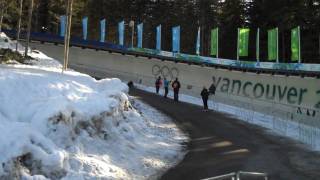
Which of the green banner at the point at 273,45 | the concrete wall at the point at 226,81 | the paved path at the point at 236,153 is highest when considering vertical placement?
the green banner at the point at 273,45

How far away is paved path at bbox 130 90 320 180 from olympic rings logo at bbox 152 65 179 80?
2006cm

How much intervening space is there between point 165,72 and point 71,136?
116 feet

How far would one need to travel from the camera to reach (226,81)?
42.7 m

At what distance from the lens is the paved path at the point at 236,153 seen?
48.3ft

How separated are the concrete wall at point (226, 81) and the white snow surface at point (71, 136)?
12.7 m

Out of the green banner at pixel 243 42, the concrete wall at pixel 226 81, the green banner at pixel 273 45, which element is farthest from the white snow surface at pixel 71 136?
the green banner at pixel 243 42

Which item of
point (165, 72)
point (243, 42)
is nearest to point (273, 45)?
point (243, 42)

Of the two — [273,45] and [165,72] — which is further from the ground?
[273,45]

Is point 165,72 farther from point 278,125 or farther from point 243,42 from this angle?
point 278,125

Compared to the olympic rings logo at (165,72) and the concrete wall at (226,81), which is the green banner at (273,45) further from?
the olympic rings logo at (165,72)

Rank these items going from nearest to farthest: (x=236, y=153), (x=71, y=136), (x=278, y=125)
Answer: (x=71, y=136) < (x=236, y=153) < (x=278, y=125)

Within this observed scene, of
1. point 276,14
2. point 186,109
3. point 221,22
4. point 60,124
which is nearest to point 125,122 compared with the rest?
point 60,124

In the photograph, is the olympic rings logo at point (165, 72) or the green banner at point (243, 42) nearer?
the green banner at point (243, 42)

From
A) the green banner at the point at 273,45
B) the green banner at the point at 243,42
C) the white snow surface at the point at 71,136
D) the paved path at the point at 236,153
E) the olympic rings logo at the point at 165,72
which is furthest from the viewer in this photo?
the olympic rings logo at the point at 165,72
